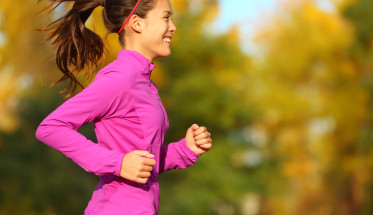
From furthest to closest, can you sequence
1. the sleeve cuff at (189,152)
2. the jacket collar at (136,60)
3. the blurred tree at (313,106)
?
the blurred tree at (313,106) < the sleeve cuff at (189,152) < the jacket collar at (136,60)

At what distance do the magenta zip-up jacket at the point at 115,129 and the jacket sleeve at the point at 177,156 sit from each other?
339mm

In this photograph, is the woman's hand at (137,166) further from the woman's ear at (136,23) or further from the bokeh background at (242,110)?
the bokeh background at (242,110)

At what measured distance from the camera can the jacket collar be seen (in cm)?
284

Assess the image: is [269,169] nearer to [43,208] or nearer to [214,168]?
[214,168]

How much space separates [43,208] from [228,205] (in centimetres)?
824

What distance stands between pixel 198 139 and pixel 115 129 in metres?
0.54

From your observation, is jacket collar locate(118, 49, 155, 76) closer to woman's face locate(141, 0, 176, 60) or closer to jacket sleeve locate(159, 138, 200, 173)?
woman's face locate(141, 0, 176, 60)

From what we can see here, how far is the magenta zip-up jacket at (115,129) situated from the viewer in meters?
2.55

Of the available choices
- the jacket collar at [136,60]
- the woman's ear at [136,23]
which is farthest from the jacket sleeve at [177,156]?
the woman's ear at [136,23]

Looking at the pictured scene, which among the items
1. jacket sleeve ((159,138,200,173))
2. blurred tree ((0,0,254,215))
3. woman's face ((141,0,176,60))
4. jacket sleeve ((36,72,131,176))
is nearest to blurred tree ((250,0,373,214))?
blurred tree ((0,0,254,215))

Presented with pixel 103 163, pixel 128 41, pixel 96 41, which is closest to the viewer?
pixel 103 163

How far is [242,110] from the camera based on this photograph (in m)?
23.9

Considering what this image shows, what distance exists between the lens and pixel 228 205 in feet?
76.5

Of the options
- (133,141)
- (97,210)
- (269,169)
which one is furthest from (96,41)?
(269,169)
